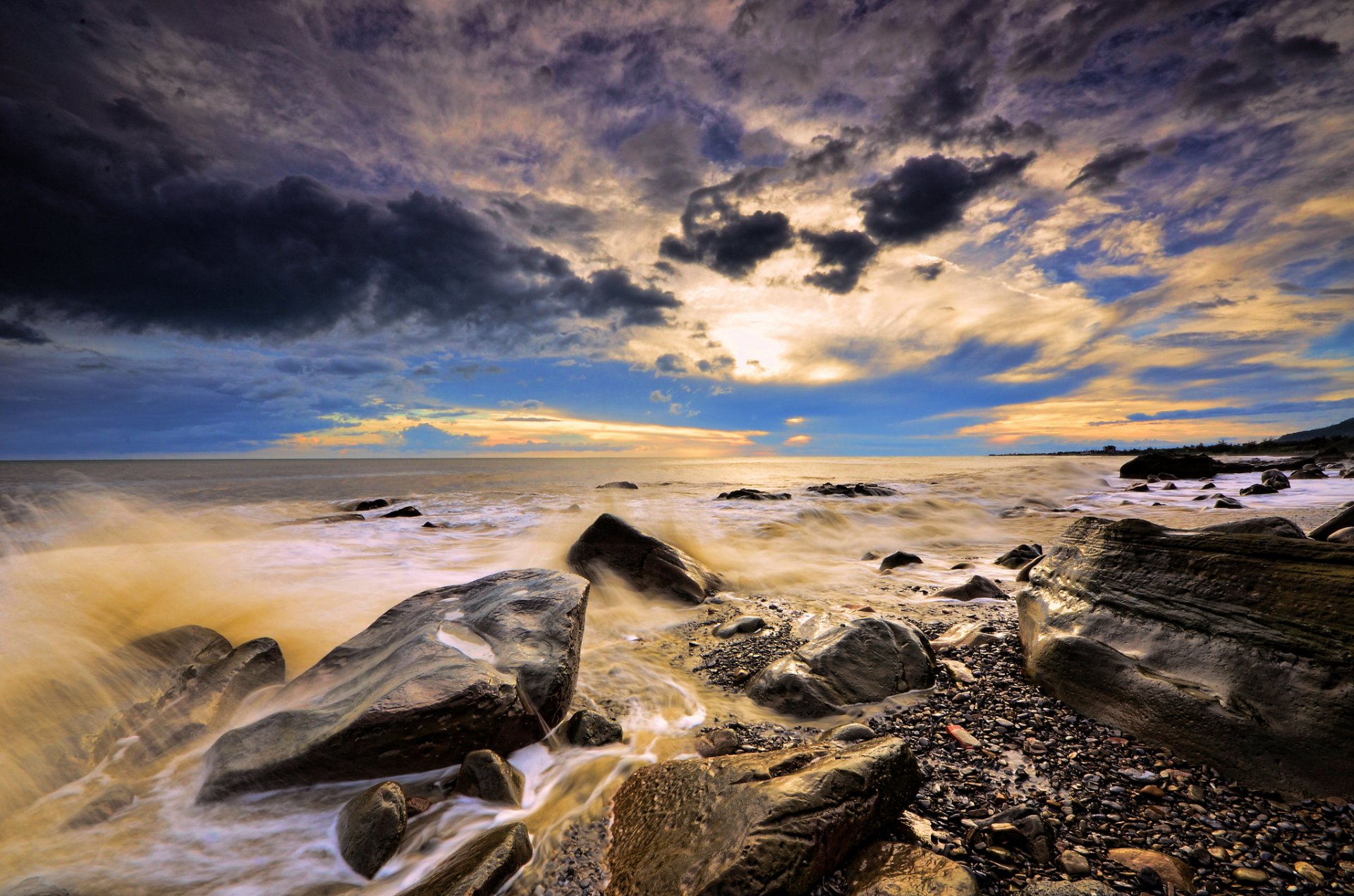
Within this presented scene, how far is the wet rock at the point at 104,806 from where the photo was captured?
3.05m

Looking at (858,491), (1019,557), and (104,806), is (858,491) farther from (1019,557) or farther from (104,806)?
(104,806)

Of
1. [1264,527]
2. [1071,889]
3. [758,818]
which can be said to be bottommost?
[1071,889]

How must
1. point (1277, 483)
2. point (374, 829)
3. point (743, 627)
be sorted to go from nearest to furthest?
point (374, 829), point (743, 627), point (1277, 483)

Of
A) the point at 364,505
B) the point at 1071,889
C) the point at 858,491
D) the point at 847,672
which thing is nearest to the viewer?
the point at 1071,889

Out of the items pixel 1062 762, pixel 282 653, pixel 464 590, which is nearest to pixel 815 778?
pixel 1062 762

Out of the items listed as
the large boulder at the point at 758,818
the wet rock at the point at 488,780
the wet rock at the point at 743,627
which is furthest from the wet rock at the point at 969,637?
the wet rock at the point at 488,780

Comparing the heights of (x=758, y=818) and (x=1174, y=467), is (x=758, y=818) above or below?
below

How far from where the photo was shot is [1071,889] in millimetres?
2055

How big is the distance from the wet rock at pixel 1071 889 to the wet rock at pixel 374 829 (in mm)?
3065

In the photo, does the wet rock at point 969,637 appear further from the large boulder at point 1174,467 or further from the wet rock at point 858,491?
the large boulder at point 1174,467

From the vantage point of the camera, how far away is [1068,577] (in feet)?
14.3

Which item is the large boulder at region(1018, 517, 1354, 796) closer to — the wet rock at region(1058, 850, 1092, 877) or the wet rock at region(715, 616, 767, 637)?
the wet rock at region(1058, 850, 1092, 877)

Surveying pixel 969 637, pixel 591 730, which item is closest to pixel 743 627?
pixel 969 637

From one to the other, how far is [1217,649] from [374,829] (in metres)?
5.12
